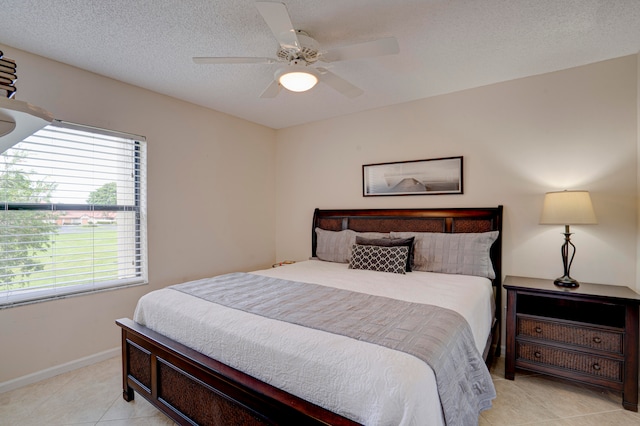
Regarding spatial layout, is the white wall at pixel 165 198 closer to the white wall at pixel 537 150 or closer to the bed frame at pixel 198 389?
the bed frame at pixel 198 389

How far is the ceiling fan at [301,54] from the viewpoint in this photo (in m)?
1.78

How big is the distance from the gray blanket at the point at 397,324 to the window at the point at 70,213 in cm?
120

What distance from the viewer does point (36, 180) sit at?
2.54 meters

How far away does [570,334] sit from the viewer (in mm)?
2350

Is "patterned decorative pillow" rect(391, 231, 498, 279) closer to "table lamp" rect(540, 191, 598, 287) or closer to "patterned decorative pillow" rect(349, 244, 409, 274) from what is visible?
"patterned decorative pillow" rect(349, 244, 409, 274)

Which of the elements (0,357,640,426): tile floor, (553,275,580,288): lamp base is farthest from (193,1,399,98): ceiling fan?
(0,357,640,426): tile floor

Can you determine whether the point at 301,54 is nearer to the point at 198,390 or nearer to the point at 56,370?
the point at 198,390

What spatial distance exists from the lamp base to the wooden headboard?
0.49 meters

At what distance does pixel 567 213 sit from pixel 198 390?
287 cm

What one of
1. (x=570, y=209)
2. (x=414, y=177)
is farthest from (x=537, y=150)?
(x=414, y=177)

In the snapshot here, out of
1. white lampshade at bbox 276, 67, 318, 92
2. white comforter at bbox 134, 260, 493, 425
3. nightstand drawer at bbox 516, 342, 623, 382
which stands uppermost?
white lampshade at bbox 276, 67, 318, 92

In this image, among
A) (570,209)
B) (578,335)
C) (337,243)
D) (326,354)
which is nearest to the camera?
(326,354)

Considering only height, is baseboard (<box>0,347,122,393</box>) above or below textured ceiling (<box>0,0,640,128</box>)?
below

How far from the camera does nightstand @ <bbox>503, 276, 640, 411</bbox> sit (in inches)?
85.5
